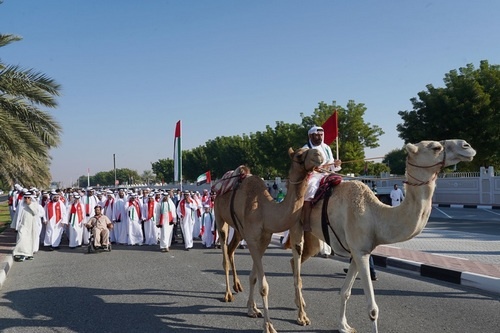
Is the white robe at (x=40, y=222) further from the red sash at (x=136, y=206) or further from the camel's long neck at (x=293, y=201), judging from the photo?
the camel's long neck at (x=293, y=201)

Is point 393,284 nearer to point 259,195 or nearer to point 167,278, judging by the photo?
point 259,195

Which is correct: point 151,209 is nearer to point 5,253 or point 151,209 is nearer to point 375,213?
point 5,253

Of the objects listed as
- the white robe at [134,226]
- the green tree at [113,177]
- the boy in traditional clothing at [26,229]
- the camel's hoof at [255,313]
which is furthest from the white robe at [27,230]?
the green tree at [113,177]

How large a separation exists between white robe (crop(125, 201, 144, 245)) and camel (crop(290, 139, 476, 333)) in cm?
1030

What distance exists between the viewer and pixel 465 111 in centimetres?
2672

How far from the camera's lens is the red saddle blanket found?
562 centimetres

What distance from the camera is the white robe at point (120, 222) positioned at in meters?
15.4

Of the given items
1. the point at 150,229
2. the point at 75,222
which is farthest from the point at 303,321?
the point at 75,222

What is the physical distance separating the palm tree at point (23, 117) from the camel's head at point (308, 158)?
9.54 m

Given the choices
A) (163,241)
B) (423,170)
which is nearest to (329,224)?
(423,170)

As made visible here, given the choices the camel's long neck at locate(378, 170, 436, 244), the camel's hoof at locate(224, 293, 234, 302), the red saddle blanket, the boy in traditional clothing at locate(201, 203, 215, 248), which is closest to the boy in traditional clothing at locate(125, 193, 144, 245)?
the boy in traditional clothing at locate(201, 203, 215, 248)

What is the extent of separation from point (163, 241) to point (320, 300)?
24.6 ft

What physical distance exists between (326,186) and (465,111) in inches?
968

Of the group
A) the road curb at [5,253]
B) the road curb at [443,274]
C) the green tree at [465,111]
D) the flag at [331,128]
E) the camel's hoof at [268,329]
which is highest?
the green tree at [465,111]
